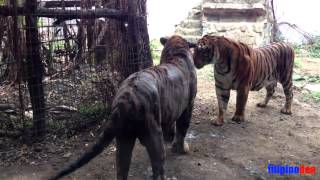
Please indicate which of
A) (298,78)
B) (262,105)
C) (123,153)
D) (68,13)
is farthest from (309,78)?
(123,153)

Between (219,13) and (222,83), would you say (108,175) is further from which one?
(219,13)

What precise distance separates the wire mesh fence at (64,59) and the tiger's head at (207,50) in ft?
2.51

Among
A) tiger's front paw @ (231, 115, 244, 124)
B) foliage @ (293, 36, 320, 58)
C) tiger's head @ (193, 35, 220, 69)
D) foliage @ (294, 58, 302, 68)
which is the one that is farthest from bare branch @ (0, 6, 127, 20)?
foliage @ (293, 36, 320, 58)

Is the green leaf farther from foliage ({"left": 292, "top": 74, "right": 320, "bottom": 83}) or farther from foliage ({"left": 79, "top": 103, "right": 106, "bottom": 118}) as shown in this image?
foliage ({"left": 79, "top": 103, "right": 106, "bottom": 118})

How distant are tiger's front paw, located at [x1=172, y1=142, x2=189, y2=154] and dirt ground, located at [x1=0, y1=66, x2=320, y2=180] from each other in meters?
0.07

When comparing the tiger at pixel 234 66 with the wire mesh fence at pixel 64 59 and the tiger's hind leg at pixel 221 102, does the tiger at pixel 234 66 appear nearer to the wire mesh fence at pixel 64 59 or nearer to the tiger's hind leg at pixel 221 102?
the tiger's hind leg at pixel 221 102

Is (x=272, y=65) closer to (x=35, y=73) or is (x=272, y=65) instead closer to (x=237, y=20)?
(x=35, y=73)

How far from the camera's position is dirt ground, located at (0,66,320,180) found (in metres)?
4.45

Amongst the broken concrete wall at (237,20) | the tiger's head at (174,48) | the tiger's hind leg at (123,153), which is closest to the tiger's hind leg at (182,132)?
the tiger's head at (174,48)

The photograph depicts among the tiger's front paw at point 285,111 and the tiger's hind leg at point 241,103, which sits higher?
the tiger's hind leg at point 241,103

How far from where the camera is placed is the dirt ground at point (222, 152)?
14.6ft

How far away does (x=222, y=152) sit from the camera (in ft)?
16.6

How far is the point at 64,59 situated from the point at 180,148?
177 cm

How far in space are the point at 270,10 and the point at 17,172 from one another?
10.1 metres
